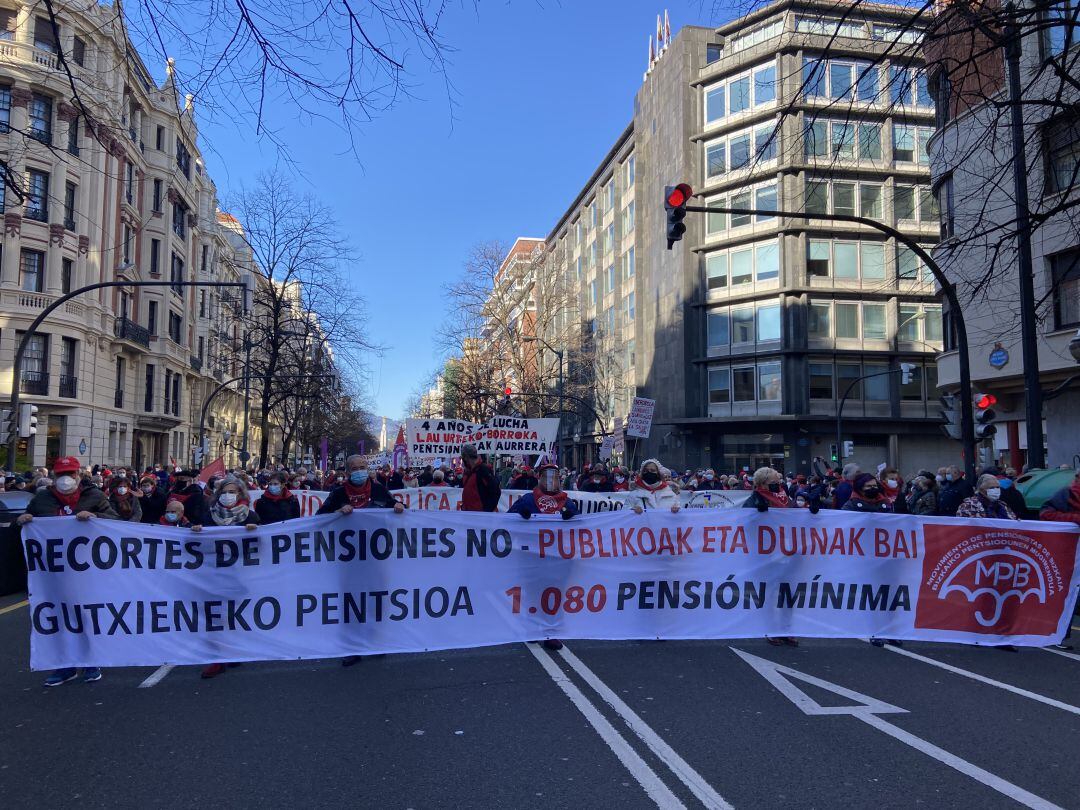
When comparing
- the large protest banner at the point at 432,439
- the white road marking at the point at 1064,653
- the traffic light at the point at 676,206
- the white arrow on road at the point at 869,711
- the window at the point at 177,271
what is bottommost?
the white road marking at the point at 1064,653

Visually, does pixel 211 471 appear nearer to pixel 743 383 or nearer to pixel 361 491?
pixel 361 491

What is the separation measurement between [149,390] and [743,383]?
108 feet

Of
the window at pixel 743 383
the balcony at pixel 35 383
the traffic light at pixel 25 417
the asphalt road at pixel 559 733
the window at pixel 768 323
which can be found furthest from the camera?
the window at pixel 743 383

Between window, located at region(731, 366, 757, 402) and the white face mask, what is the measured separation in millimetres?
41226

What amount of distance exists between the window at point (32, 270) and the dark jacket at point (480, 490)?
32060 mm

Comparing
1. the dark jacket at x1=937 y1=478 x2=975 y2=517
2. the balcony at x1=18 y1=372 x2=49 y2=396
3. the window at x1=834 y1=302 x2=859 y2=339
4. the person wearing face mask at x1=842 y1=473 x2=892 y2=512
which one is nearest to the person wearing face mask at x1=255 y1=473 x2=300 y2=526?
the person wearing face mask at x1=842 y1=473 x2=892 y2=512

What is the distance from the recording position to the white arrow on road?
4293 millimetres

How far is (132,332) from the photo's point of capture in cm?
4109

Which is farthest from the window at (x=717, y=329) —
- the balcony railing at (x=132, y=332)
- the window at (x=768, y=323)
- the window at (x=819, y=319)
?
the balcony railing at (x=132, y=332)

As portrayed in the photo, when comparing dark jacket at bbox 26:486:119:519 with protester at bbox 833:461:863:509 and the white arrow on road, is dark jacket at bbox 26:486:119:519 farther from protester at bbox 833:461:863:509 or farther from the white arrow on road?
protester at bbox 833:461:863:509

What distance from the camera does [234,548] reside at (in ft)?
23.4

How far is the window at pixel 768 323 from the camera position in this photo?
44969mm

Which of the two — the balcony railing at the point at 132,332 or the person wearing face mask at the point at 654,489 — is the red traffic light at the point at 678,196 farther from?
the balcony railing at the point at 132,332

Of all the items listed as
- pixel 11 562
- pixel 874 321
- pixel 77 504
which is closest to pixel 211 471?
pixel 11 562
